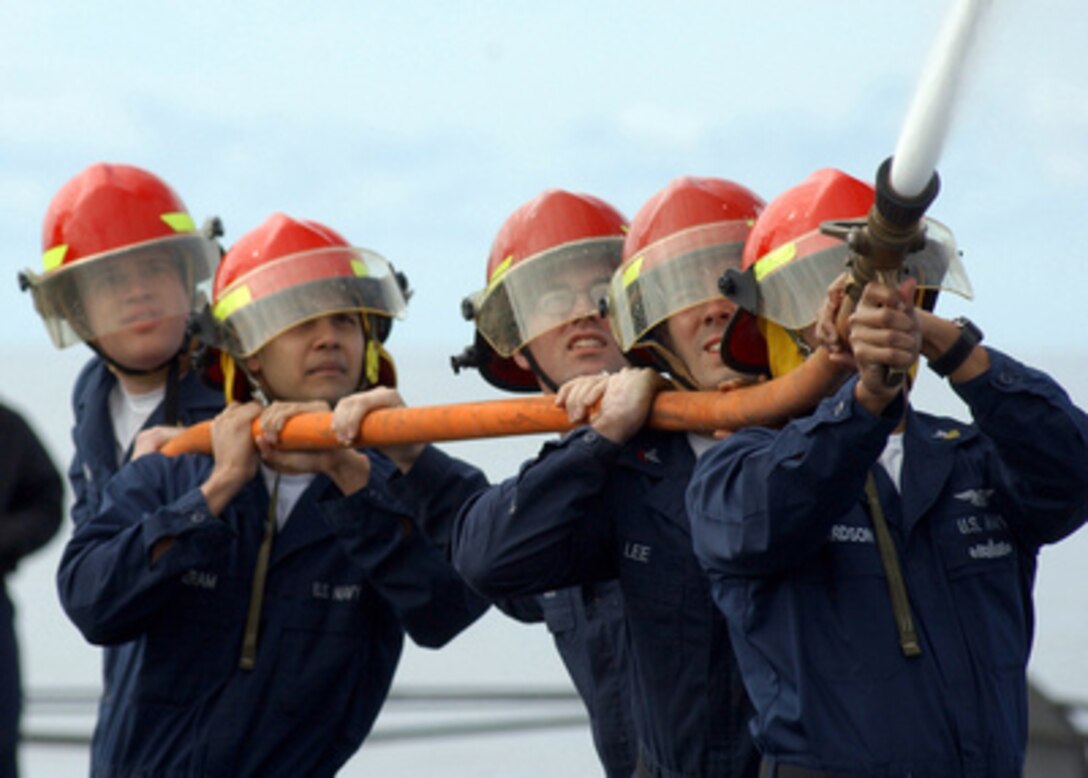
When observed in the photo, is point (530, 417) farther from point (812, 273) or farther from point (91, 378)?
point (91, 378)

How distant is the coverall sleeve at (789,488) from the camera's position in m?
3.12

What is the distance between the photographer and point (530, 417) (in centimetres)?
391

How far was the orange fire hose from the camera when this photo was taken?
11.1ft

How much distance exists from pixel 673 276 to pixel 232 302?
1.25 meters

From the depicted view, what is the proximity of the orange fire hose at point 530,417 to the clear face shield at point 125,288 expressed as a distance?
70 cm

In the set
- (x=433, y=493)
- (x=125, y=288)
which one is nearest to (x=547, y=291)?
(x=433, y=493)

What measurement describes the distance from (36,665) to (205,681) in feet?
42.7

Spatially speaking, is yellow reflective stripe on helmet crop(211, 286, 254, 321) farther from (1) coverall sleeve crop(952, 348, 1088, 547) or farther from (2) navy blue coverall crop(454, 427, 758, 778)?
(1) coverall sleeve crop(952, 348, 1088, 547)

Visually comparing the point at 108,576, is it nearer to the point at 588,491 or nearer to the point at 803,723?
the point at 588,491

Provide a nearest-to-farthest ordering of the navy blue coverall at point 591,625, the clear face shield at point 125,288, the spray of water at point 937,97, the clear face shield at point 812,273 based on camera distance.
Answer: the spray of water at point 937,97
the clear face shield at point 812,273
the navy blue coverall at point 591,625
the clear face shield at point 125,288

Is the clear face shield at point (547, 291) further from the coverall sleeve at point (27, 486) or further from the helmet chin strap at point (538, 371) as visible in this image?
the coverall sleeve at point (27, 486)

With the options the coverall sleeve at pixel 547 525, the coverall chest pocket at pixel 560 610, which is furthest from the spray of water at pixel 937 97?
the coverall chest pocket at pixel 560 610

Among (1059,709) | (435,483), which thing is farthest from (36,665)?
(435,483)

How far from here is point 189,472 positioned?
15.3 ft
